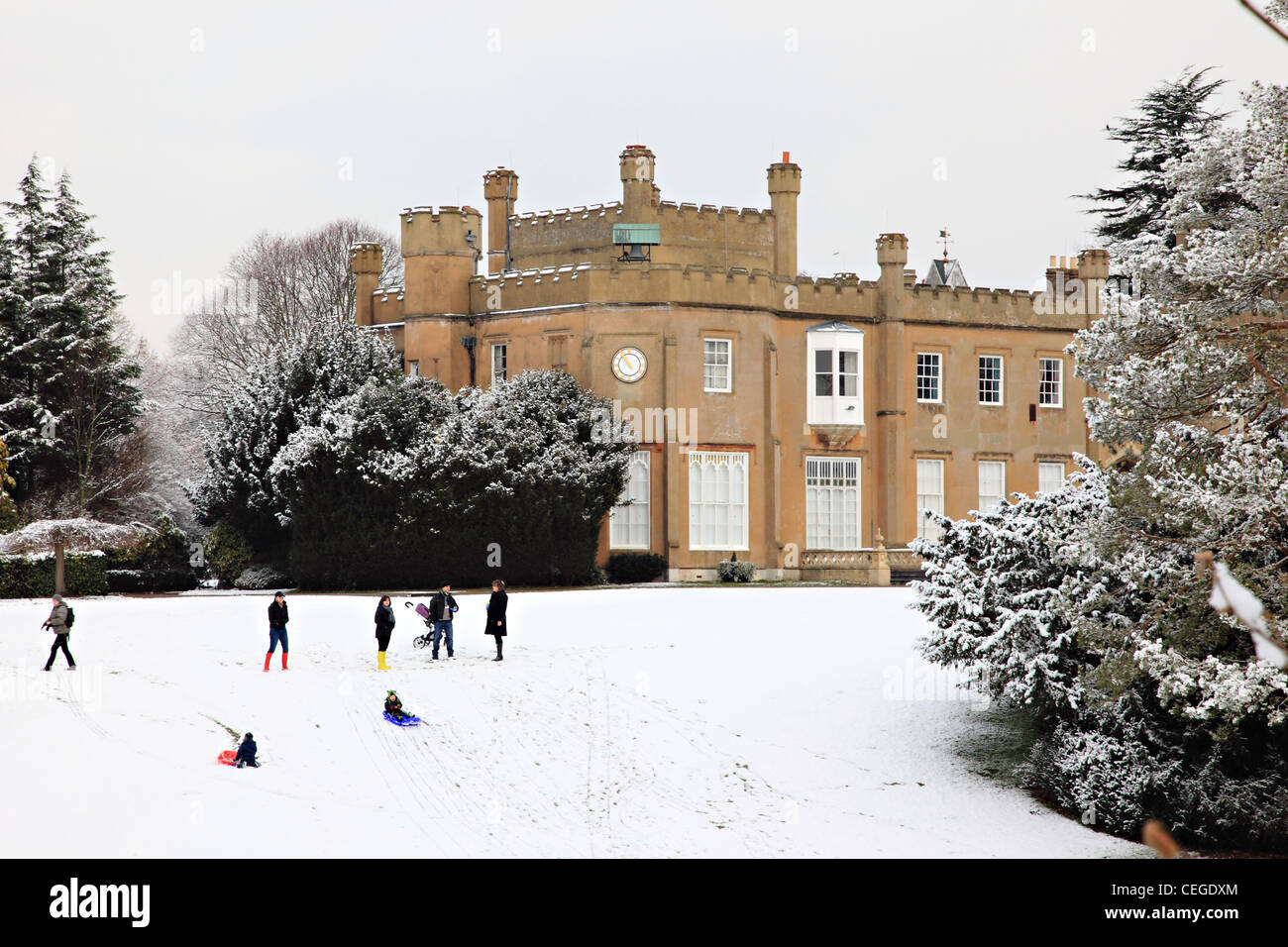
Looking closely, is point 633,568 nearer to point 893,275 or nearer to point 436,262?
point 436,262

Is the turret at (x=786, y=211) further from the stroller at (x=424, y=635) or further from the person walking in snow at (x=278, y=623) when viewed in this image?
the person walking in snow at (x=278, y=623)

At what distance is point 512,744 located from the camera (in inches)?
774

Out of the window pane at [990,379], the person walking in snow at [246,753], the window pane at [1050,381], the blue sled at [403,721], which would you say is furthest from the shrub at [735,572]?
the person walking in snow at [246,753]

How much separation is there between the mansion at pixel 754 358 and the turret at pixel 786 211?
0.16 ft

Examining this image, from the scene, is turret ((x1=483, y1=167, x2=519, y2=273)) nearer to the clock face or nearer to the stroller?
the clock face

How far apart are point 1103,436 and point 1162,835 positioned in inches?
557

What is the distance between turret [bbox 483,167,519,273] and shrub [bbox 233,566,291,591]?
1161cm

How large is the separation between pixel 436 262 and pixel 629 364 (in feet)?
22.3

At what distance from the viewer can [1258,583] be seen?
1500 centimetres

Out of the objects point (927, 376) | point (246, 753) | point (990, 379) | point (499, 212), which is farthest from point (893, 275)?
point (246, 753)

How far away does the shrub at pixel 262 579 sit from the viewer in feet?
116

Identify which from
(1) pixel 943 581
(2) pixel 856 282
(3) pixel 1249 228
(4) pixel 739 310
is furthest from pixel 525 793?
(2) pixel 856 282

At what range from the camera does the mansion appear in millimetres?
37469
